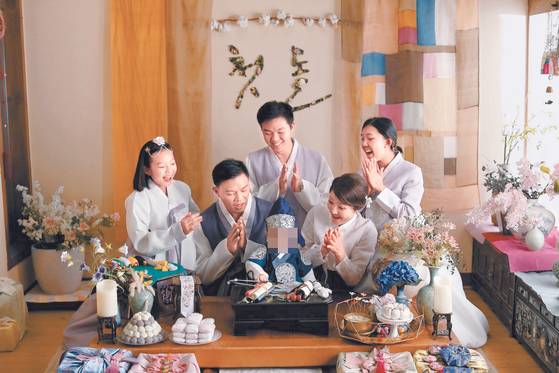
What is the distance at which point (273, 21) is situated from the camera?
5434 mm

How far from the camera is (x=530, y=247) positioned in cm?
469

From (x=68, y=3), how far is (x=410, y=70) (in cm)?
239

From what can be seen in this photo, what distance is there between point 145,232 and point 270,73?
1.77m

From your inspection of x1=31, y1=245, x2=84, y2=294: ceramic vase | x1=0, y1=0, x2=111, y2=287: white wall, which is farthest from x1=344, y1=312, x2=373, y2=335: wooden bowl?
x1=0, y1=0, x2=111, y2=287: white wall

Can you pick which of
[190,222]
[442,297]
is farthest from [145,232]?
Answer: [442,297]

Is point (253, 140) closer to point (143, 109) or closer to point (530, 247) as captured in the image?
point (143, 109)

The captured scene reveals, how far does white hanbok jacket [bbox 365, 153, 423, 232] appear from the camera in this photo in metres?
4.37

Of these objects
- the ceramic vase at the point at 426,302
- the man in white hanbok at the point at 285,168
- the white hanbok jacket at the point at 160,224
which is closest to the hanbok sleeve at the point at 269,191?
the man in white hanbok at the point at 285,168

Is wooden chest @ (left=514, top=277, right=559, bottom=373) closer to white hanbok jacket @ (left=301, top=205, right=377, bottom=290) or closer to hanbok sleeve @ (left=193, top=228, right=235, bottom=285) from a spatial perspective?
white hanbok jacket @ (left=301, top=205, right=377, bottom=290)

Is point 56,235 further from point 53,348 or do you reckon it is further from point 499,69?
point 499,69

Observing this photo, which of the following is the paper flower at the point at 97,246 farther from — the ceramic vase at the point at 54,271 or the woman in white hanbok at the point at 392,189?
the ceramic vase at the point at 54,271

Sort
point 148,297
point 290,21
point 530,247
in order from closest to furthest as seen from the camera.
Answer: point 148,297, point 530,247, point 290,21

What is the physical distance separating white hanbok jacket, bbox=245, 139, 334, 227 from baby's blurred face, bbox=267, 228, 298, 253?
0.87 metres

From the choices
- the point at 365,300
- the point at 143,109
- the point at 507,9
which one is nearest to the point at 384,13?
the point at 507,9
